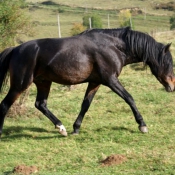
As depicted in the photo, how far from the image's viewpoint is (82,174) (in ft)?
16.9

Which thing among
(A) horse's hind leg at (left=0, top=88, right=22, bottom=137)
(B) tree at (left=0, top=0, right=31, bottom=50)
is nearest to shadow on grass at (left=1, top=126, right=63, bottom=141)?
(A) horse's hind leg at (left=0, top=88, right=22, bottom=137)

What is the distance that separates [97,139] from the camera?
22.1 ft

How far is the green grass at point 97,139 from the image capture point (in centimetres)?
543

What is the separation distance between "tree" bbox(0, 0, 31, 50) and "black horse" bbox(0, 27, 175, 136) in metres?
6.83

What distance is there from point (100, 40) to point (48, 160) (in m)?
2.36

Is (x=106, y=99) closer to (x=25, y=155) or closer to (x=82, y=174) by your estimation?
(x=25, y=155)

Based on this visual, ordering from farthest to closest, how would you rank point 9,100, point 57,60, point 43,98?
point 43,98
point 9,100
point 57,60

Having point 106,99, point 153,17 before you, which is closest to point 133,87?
point 106,99

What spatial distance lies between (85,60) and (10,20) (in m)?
7.82

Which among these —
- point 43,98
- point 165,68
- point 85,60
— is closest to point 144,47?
point 165,68

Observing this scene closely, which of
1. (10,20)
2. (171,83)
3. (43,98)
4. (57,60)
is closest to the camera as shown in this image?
(57,60)

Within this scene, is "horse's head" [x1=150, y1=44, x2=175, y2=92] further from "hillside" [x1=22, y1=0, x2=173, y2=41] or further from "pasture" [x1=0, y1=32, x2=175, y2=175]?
"hillside" [x1=22, y1=0, x2=173, y2=41]

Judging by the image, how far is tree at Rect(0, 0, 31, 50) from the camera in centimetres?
1352

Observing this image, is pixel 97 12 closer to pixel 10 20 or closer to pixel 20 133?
pixel 10 20
